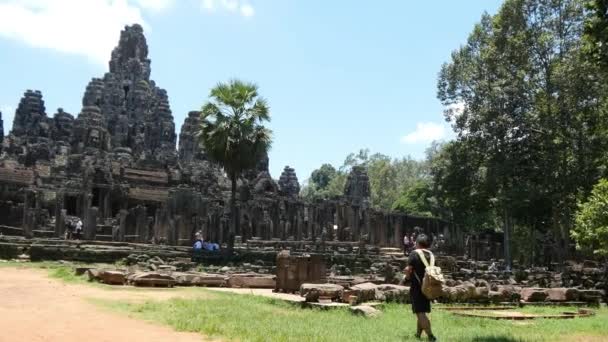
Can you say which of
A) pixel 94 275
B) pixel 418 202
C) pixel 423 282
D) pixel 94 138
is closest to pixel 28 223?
pixel 94 275

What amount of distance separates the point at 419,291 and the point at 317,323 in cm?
175

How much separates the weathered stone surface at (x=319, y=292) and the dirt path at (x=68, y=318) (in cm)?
270

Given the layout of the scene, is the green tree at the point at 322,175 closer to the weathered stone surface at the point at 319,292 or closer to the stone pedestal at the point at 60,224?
the stone pedestal at the point at 60,224

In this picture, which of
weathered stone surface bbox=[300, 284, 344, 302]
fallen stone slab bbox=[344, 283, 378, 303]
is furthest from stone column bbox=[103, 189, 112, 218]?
weathered stone surface bbox=[300, 284, 344, 302]

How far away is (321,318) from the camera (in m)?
9.68

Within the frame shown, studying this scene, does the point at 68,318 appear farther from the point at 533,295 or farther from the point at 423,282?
the point at 533,295

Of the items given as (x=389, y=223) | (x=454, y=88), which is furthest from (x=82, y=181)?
(x=454, y=88)

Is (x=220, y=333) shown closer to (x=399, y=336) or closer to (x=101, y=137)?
(x=399, y=336)

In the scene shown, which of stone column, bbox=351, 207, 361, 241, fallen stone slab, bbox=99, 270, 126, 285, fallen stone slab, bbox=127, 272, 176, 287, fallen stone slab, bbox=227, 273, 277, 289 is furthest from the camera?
stone column, bbox=351, 207, 361, 241

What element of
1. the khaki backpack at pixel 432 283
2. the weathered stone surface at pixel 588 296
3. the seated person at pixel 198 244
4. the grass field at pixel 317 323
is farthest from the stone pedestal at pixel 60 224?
the khaki backpack at pixel 432 283

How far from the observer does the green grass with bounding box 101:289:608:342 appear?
26.5 feet

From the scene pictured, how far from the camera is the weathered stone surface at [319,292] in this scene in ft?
38.1

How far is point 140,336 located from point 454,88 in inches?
1093

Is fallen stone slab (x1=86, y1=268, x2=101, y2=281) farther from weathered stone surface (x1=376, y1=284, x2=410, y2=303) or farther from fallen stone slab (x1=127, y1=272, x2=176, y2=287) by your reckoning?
weathered stone surface (x1=376, y1=284, x2=410, y2=303)
